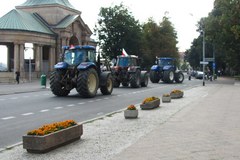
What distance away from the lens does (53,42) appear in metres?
63.3

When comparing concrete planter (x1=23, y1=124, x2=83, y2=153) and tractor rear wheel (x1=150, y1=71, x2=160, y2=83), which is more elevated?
tractor rear wheel (x1=150, y1=71, x2=160, y2=83)

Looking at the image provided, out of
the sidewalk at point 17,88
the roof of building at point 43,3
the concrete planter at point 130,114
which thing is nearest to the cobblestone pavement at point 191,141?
the concrete planter at point 130,114

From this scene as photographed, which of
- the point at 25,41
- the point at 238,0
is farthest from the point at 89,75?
the point at 25,41

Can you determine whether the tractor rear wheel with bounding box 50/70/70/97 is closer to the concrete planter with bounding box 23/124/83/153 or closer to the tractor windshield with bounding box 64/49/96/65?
the tractor windshield with bounding box 64/49/96/65

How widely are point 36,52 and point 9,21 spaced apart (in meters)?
5.84

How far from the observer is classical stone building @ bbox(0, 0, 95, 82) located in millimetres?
54906

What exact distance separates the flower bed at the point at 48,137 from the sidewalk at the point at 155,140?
0.13 meters

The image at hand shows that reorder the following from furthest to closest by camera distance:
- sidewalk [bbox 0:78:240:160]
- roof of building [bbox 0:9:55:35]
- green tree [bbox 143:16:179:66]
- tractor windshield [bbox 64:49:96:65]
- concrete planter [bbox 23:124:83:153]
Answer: green tree [bbox 143:16:179:66] → roof of building [bbox 0:9:55:35] → tractor windshield [bbox 64:49:96:65] → concrete planter [bbox 23:124:83:153] → sidewalk [bbox 0:78:240:160]

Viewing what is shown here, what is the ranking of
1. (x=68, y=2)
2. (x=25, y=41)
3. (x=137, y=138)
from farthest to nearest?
(x=68, y=2)
(x=25, y=41)
(x=137, y=138)

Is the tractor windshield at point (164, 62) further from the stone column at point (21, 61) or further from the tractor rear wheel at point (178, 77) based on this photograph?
the stone column at point (21, 61)

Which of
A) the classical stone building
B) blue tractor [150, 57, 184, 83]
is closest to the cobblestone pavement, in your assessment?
blue tractor [150, 57, 184, 83]

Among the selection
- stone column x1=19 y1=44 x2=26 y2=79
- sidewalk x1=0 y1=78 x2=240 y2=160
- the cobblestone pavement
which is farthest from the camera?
stone column x1=19 y1=44 x2=26 y2=79

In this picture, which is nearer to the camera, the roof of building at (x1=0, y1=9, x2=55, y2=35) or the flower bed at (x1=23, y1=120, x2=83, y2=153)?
the flower bed at (x1=23, y1=120, x2=83, y2=153)

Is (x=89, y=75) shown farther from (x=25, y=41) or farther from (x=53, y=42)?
(x=53, y=42)
